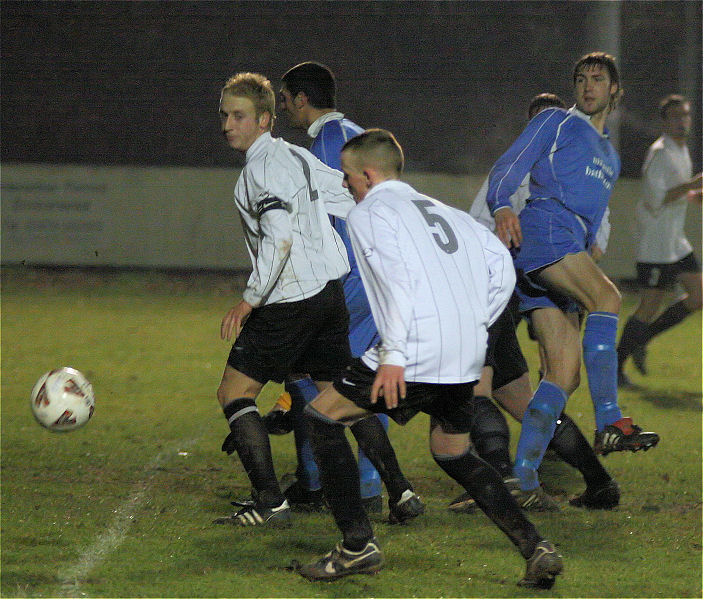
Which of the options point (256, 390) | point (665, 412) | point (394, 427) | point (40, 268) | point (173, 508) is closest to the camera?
point (256, 390)

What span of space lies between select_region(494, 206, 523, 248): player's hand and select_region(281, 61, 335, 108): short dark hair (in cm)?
101

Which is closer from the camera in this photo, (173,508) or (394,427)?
(173,508)

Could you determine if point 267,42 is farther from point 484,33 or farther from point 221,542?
point 221,542

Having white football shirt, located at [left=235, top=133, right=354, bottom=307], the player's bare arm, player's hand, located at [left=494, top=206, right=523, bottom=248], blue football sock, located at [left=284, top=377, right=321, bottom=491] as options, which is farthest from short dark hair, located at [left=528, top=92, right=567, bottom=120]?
the player's bare arm

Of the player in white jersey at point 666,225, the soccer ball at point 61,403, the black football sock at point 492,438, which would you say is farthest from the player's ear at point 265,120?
the player in white jersey at point 666,225

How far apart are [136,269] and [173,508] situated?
10716 millimetres

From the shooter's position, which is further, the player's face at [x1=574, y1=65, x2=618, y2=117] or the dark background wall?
the dark background wall

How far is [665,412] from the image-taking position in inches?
289

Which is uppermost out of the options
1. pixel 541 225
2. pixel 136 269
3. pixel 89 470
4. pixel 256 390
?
pixel 541 225

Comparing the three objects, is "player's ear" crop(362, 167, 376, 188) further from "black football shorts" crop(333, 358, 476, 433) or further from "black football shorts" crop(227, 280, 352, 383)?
"black football shorts" crop(227, 280, 352, 383)

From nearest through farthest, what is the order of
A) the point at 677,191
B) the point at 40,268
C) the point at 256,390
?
the point at 256,390
the point at 677,191
the point at 40,268

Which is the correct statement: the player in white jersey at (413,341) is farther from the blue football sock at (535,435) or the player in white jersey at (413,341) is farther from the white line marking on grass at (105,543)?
the blue football sock at (535,435)

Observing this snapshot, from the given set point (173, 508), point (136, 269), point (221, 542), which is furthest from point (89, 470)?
point (136, 269)

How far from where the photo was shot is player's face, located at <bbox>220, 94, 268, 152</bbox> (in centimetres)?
448
